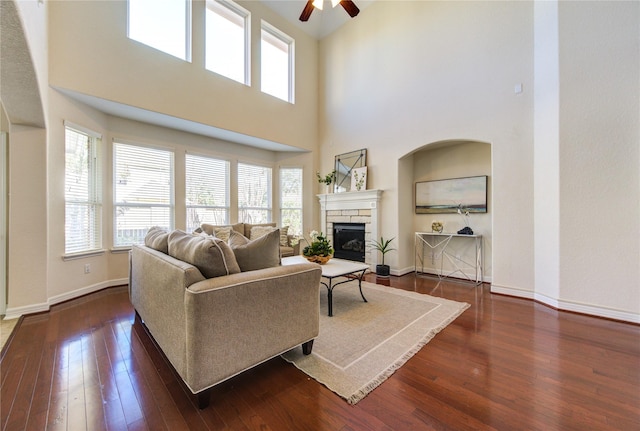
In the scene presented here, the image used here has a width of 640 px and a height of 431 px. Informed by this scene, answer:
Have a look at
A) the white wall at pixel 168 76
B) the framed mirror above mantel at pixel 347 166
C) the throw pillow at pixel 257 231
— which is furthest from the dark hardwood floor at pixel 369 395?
the framed mirror above mantel at pixel 347 166

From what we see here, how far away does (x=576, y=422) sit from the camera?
1395mm

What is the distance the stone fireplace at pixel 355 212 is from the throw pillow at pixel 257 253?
3.38 meters

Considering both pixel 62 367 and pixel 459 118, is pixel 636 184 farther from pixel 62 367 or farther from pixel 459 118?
pixel 62 367

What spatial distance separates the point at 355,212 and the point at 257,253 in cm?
374

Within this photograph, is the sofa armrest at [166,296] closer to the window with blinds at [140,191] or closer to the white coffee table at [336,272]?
the white coffee table at [336,272]

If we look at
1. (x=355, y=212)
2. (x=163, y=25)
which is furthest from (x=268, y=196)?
(x=163, y=25)

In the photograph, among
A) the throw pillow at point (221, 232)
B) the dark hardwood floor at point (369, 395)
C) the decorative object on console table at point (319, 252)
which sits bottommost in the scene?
the dark hardwood floor at point (369, 395)

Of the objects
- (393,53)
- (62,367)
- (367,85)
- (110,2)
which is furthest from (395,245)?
(110,2)

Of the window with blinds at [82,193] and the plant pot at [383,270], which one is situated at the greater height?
the window with blinds at [82,193]

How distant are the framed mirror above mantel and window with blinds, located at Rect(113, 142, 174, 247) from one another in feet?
10.9

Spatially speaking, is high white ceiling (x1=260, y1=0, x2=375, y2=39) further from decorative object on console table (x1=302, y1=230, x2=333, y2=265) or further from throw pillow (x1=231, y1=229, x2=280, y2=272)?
throw pillow (x1=231, y1=229, x2=280, y2=272)

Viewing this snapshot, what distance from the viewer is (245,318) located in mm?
1604

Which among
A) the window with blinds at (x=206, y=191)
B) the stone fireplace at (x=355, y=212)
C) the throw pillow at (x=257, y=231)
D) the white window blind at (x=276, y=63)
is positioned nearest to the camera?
the throw pillow at (x=257, y=231)

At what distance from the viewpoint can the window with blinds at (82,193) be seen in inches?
136
